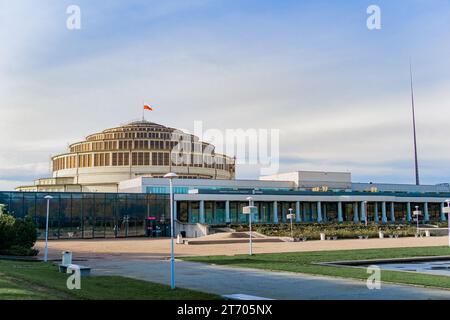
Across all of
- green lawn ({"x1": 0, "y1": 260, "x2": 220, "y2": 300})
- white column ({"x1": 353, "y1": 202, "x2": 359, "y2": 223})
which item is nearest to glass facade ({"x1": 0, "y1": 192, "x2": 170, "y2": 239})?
white column ({"x1": 353, "y1": 202, "x2": 359, "y2": 223})

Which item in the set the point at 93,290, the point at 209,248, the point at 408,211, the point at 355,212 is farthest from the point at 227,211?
the point at 93,290

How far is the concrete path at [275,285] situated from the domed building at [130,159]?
92673 mm

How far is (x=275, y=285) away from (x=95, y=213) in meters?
61.0

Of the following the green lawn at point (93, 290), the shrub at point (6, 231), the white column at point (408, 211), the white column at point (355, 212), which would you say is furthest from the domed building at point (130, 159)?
the green lawn at point (93, 290)

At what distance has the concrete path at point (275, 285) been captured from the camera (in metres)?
16.9

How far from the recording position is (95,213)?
77.1m

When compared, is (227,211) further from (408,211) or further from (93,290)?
(93,290)

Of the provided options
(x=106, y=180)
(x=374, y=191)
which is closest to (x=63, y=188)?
(x=106, y=180)
